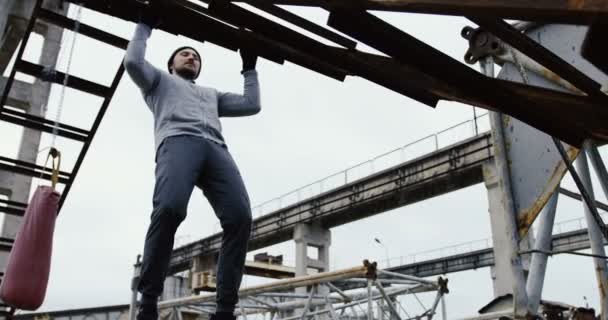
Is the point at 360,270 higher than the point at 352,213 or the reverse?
the reverse

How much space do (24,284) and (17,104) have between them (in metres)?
8.27

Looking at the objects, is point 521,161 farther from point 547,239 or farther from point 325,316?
point 325,316

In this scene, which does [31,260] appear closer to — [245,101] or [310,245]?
[245,101]

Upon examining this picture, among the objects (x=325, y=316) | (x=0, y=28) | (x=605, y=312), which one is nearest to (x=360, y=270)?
(x=325, y=316)

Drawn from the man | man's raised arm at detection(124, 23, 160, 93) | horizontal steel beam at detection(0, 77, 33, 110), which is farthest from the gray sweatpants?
horizontal steel beam at detection(0, 77, 33, 110)

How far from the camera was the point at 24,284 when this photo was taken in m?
2.98

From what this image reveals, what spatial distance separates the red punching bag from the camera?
118 inches

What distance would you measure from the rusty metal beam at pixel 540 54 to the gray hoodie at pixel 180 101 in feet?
5.00

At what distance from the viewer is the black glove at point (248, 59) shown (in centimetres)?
322

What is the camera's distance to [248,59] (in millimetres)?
3400

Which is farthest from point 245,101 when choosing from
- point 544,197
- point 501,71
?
point 544,197

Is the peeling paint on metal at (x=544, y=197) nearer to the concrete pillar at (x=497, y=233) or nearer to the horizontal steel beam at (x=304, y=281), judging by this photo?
the horizontal steel beam at (x=304, y=281)

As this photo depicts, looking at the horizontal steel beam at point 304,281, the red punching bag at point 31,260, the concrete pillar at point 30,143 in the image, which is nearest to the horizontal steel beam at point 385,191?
the horizontal steel beam at point 304,281

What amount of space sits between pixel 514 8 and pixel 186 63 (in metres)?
2.33
